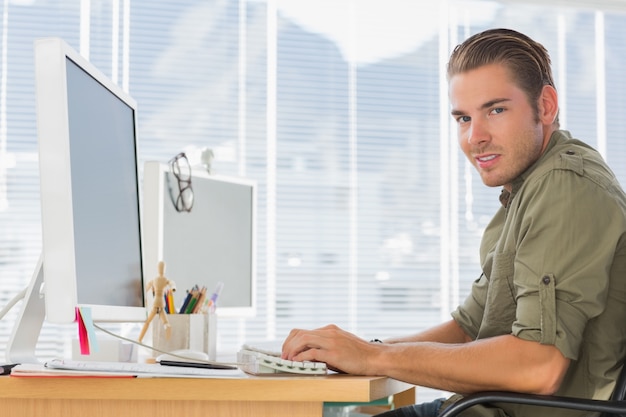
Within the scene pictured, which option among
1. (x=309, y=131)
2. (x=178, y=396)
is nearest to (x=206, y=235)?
(x=178, y=396)

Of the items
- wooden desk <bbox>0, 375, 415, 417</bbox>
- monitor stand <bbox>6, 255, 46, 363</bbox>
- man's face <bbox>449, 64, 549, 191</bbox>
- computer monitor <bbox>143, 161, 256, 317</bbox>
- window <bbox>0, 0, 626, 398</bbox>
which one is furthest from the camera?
window <bbox>0, 0, 626, 398</bbox>

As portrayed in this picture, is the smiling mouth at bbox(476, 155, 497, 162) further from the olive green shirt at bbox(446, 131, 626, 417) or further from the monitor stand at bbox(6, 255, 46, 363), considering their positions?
the monitor stand at bbox(6, 255, 46, 363)

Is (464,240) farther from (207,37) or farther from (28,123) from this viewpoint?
(28,123)

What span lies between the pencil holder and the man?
569 millimetres

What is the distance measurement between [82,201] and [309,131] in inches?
107

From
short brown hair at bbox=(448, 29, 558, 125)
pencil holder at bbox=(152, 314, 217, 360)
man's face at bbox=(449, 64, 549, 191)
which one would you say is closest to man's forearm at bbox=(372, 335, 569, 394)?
man's face at bbox=(449, 64, 549, 191)

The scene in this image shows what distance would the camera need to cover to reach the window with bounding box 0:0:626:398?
3633mm

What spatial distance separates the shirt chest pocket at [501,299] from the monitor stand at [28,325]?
2.57ft

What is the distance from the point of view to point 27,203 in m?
3.53

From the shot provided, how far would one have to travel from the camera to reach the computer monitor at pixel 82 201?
1.09m

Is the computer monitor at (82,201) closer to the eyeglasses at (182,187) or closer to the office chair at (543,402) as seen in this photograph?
the eyeglasses at (182,187)

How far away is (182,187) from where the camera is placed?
211 centimetres

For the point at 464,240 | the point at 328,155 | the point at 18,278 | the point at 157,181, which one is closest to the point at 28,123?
the point at 18,278

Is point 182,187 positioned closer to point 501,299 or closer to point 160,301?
point 160,301
